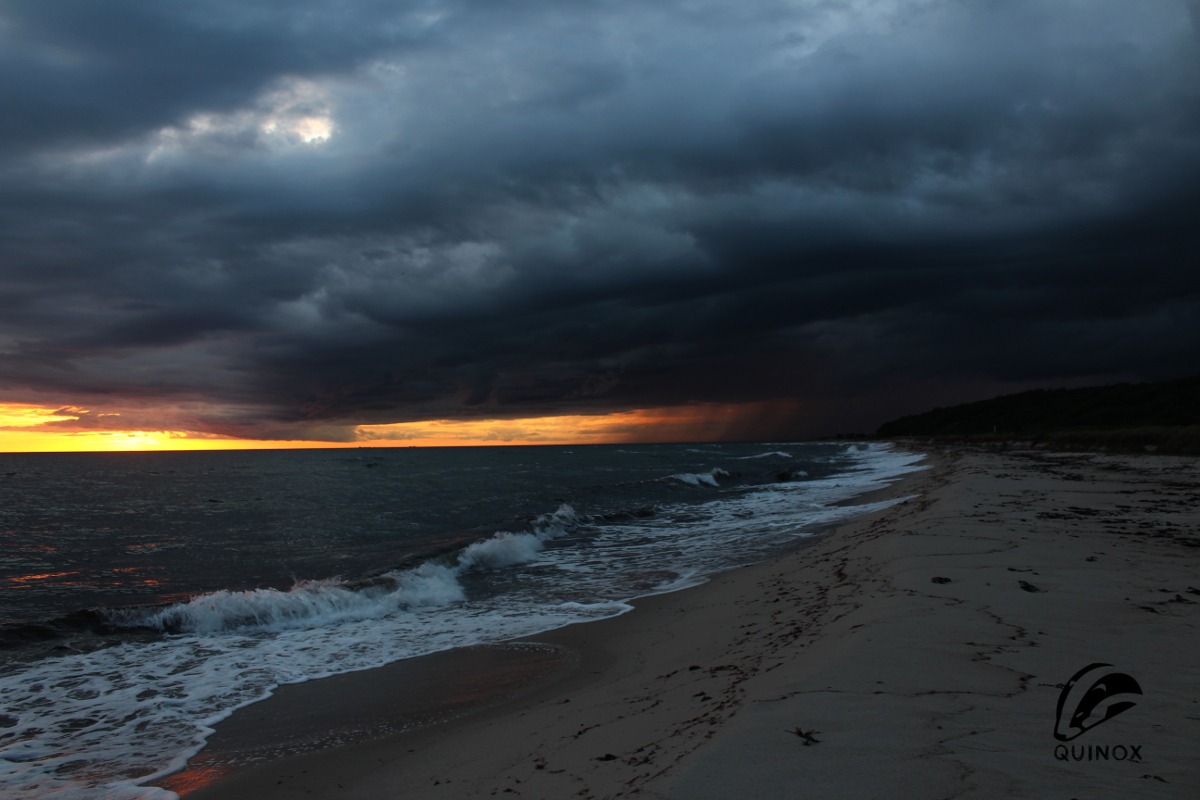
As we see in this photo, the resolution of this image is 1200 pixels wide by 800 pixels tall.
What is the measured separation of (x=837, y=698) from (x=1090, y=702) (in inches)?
62.7

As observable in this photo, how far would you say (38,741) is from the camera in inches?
A: 230

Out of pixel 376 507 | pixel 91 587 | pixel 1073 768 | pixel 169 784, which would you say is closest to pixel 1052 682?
pixel 1073 768

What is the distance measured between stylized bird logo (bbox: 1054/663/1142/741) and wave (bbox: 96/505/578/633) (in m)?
9.77

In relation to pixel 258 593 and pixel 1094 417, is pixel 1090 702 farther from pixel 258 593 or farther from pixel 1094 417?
pixel 1094 417

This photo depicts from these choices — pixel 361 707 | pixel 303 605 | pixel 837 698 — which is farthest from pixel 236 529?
pixel 837 698

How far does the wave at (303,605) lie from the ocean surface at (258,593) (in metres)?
0.04

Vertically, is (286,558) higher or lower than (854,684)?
lower

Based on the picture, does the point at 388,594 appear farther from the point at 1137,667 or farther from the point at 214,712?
the point at 1137,667

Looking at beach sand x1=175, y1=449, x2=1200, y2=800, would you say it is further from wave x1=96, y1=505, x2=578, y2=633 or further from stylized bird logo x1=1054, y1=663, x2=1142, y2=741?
wave x1=96, y1=505, x2=578, y2=633

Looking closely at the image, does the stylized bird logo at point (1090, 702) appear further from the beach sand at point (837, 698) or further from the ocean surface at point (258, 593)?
the ocean surface at point (258, 593)

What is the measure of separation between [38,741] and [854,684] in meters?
7.67

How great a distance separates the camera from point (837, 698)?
3959 mm

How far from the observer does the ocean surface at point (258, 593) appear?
20.4 ft

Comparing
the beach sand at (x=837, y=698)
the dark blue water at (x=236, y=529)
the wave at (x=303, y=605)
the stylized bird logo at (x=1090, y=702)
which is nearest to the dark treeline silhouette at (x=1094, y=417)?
the dark blue water at (x=236, y=529)
